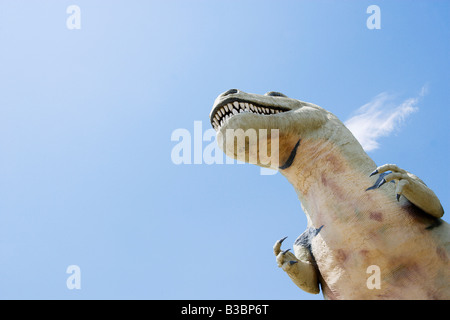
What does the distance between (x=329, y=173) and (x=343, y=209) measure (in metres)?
0.47

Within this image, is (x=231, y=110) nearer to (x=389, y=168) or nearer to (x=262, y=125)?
(x=262, y=125)

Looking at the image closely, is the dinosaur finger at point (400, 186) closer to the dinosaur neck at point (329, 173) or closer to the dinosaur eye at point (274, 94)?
the dinosaur neck at point (329, 173)

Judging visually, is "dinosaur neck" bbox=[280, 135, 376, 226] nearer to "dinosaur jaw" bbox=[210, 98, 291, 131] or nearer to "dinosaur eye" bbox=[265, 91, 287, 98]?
"dinosaur jaw" bbox=[210, 98, 291, 131]

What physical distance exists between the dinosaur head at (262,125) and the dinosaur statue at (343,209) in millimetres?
12

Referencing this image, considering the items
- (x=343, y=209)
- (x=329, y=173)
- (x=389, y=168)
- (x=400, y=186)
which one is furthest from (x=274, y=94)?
(x=400, y=186)

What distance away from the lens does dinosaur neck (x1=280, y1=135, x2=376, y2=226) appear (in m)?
5.03

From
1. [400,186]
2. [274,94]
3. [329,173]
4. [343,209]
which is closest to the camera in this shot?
[400,186]

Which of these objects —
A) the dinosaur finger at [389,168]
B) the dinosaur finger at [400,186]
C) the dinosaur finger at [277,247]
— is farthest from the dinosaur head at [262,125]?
the dinosaur finger at [400,186]

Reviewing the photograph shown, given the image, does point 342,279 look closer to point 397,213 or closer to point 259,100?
point 397,213

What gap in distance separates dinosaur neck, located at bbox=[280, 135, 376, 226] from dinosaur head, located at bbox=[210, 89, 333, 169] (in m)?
0.15

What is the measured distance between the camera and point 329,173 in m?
5.21

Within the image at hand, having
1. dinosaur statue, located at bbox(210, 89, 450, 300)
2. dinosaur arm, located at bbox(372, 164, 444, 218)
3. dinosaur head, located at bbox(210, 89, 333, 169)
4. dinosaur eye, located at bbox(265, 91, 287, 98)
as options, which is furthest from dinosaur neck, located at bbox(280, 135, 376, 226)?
dinosaur eye, located at bbox(265, 91, 287, 98)

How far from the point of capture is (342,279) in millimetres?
4859
